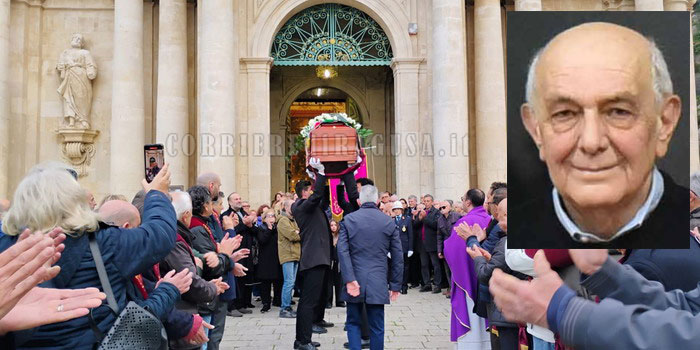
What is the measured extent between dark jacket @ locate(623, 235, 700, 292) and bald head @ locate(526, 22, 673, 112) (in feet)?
2.51

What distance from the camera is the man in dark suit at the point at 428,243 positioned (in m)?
12.4

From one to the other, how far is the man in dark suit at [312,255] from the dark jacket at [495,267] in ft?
8.17

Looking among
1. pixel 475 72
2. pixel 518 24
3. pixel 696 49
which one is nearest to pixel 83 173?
pixel 475 72

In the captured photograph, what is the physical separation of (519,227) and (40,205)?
217 cm

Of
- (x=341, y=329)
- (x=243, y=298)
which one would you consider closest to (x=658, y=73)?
(x=341, y=329)

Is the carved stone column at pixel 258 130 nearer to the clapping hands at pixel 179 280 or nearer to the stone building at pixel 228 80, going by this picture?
the stone building at pixel 228 80

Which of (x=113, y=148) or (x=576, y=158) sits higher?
(x=113, y=148)

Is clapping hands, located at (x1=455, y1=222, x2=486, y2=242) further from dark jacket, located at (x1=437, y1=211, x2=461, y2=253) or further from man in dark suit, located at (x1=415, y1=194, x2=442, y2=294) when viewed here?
Answer: man in dark suit, located at (x1=415, y1=194, x2=442, y2=294)

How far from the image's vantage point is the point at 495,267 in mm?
4785

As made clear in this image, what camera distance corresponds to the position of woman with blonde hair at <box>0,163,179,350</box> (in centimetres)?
289

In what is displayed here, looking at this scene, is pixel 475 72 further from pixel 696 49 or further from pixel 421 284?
pixel 696 49

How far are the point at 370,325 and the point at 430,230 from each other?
6.13m

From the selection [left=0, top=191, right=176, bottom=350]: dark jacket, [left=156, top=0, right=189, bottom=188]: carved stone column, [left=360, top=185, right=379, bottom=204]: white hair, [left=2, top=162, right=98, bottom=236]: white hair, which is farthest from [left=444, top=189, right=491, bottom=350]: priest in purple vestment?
[left=156, top=0, right=189, bottom=188]: carved stone column

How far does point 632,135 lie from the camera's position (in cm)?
226
